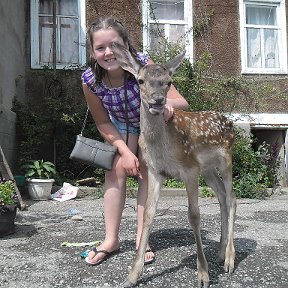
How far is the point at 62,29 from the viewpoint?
1177 centimetres

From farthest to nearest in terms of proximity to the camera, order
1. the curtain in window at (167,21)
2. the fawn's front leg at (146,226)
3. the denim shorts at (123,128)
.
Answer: the curtain in window at (167,21) < the denim shorts at (123,128) < the fawn's front leg at (146,226)

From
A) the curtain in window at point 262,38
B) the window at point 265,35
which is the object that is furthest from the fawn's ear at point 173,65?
the curtain in window at point 262,38

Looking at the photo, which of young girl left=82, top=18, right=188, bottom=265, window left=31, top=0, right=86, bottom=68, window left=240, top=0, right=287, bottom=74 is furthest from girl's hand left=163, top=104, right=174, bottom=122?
window left=240, top=0, right=287, bottom=74

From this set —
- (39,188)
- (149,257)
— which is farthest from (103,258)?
(39,188)

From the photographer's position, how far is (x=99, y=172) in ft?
33.6

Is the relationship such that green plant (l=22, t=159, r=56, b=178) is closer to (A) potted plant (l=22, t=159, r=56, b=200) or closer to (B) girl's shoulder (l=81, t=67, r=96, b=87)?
(A) potted plant (l=22, t=159, r=56, b=200)

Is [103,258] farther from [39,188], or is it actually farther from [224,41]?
[224,41]

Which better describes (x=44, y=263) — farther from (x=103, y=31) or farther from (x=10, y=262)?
(x=103, y=31)

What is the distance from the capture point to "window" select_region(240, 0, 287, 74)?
41.0ft

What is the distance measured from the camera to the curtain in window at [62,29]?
1161 cm

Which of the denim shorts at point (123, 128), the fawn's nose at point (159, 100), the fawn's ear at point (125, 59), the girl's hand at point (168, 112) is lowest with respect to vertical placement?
the denim shorts at point (123, 128)

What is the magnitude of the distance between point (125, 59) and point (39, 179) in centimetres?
585

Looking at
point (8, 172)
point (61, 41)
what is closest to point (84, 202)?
point (8, 172)

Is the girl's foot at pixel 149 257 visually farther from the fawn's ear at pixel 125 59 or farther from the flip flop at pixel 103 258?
the fawn's ear at pixel 125 59
